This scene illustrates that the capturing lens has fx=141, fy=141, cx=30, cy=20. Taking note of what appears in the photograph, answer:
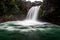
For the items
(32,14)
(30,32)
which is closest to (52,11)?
(32,14)

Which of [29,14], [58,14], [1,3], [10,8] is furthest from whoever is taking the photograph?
[29,14]

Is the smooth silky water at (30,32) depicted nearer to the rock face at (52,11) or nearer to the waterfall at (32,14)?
the waterfall at (32,14)

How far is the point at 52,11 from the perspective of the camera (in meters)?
18.9

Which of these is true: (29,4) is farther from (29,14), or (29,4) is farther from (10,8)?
(10,8)

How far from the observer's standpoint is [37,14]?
22859mm

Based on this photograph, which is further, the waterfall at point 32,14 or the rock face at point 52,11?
the waterfall at point 32,14

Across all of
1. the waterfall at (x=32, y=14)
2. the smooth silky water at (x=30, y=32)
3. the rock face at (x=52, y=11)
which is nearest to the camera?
the smooth silky water at (x=30, y=32)

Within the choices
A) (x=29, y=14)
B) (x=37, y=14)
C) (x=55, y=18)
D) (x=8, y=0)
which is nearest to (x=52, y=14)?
(x=55, y=18)

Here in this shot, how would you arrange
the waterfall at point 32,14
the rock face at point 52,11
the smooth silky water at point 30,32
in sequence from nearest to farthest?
the smooth silky water at point 30,32 < the rock face at point 52,11 < the waterfall at point 32,14

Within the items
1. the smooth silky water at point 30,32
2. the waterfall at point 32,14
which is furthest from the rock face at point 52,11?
the smooth silky water at point 30,32

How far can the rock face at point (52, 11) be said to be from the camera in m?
18.5

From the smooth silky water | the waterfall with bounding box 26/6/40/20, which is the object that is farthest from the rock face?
the smooth silky water

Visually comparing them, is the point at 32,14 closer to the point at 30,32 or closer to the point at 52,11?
the point at 52,11

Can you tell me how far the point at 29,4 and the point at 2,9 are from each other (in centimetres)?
641
